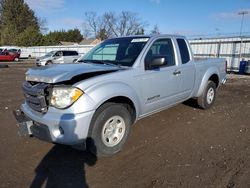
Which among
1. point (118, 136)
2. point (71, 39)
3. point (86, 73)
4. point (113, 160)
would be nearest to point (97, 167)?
point (113, 160)

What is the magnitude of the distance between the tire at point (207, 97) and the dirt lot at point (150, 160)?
2.66ft

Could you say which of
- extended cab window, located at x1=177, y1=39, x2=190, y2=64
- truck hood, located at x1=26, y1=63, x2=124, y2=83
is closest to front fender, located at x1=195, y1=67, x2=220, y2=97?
extended cab window, located at x1=177, y1=39, x2=190, y2=64

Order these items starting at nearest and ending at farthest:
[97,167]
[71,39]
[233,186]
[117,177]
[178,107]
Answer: [233,186] → [117,177] → [97,167] → [178,107] → [71,39]

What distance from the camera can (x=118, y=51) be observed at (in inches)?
197

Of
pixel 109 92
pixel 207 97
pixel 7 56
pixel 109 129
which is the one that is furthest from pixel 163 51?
pixel 7 56

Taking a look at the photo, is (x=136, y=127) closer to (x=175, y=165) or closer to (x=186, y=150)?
(x=186, y=150)

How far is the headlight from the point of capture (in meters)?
3.49

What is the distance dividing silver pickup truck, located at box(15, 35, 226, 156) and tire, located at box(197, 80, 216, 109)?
1016 millimetres

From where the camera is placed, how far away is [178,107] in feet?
23.1

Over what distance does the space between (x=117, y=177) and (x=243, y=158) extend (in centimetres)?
205

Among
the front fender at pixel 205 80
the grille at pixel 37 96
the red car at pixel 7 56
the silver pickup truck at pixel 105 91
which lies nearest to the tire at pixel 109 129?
the silver pickup truck at pixel 105 91

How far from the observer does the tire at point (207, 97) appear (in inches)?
255

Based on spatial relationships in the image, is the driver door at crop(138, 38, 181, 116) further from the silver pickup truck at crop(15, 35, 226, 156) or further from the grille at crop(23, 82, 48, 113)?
the grille at crop(23, 82, 48, 113)

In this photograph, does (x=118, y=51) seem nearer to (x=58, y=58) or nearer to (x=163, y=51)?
(x=163, y=51)
